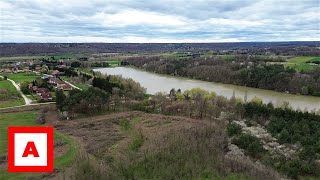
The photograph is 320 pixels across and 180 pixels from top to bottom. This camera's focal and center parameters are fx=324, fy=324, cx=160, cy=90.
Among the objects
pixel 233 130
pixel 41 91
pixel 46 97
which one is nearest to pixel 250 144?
pixel 233 130

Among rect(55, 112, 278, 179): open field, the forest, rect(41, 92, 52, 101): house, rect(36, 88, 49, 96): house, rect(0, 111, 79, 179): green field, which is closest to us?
rect(55, 112, 278, 179): open field

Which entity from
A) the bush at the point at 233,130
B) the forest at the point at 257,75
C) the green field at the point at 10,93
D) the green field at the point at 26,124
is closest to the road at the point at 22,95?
the green field at the point at 10,93

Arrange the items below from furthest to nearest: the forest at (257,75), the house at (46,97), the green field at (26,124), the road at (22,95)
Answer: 1. the forest at (257,75)
2. the house at (46,97)
3. the road at (22,95)
4. the green field at (26,124)

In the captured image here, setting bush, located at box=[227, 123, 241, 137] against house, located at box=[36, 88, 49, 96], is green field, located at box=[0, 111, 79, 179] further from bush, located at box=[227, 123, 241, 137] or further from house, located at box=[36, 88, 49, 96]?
bush, located at box=[227, 123, 241, 137]

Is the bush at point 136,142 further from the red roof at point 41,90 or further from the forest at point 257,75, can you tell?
the forest at point 257,75

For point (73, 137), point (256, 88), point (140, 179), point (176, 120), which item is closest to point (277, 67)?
point (256, 88)

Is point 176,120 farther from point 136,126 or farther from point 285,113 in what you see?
point 285,113

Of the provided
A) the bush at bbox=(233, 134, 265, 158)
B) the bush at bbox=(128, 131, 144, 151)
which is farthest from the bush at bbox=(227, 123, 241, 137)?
the bush at bbox=(128, 131, 144, 151)

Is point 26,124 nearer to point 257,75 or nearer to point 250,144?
point 250,144
